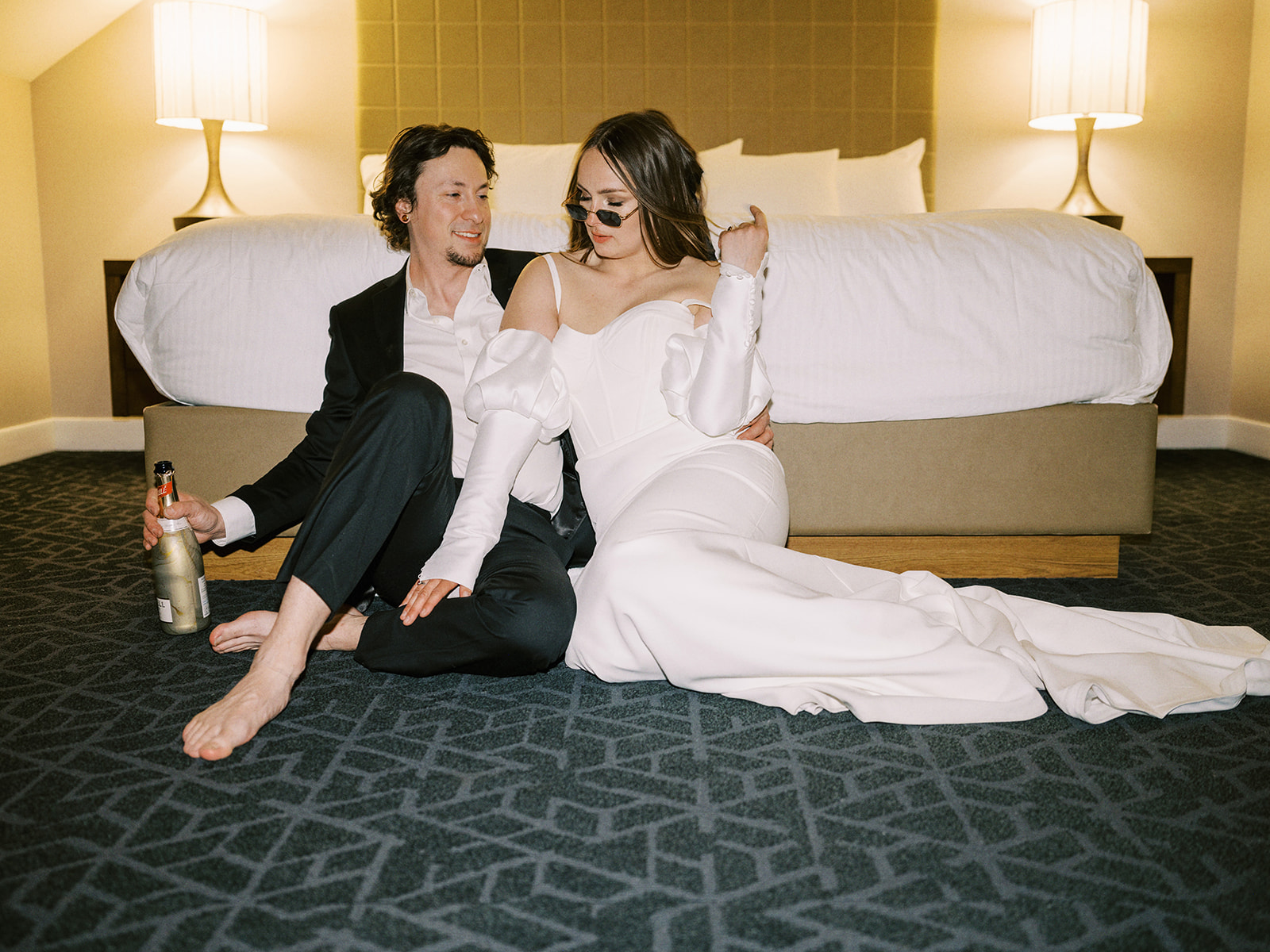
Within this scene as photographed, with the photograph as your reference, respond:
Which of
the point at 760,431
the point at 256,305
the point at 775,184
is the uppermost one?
the point at 775,184

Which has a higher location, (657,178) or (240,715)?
(657,178)

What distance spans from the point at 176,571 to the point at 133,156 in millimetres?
3069

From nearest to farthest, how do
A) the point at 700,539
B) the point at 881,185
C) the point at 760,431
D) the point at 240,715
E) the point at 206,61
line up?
the point at 240,715 → the point at 700,539 → the point at 760,431 → the point at 881,185 → the point at 206,61

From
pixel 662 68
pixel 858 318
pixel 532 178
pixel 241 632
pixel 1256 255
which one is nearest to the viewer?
pixel 241 632

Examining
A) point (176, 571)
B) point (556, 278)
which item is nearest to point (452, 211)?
point (556, 278)

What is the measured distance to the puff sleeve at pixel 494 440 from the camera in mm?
1480

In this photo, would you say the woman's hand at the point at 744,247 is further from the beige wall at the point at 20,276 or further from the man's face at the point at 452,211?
the beige wall at the point at 20,276

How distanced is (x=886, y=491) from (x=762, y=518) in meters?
0.58

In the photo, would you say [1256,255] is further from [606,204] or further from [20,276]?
[20,276]

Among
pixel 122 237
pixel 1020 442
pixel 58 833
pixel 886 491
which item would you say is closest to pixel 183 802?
pixel 58 833

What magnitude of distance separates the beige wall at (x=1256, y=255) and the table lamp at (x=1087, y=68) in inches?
20.7

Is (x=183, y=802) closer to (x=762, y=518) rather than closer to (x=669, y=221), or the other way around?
(x=762, y=518)

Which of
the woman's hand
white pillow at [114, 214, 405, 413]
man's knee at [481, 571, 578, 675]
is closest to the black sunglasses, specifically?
the woman's hand

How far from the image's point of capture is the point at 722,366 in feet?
5.12
